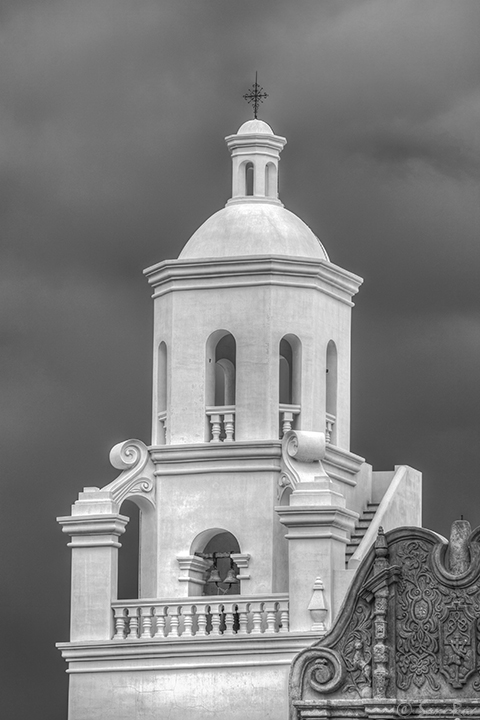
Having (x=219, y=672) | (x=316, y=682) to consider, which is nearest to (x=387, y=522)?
(x=219, y=672)

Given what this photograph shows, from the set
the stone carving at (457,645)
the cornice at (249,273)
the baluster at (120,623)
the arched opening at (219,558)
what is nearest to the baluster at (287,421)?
the arched opening at (219,558)

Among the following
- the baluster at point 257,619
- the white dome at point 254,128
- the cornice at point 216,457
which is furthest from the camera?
the white dome at point 254,128

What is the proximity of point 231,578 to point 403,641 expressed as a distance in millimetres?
7265

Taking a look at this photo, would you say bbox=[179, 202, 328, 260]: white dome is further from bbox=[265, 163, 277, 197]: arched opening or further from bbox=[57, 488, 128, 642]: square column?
bbox=[57, 488, 128, 642]: square column

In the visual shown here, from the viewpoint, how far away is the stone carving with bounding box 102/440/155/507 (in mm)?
52344

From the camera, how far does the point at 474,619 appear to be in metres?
45.2

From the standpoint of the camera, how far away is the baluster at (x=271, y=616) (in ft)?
165

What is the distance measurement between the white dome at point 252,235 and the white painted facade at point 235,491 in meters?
0.04

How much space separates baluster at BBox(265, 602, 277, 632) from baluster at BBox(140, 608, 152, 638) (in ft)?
6.49

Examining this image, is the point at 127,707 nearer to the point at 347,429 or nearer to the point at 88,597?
the point at 88,597

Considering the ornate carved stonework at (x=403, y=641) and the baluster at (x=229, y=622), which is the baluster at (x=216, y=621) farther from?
Result: the ornate carved stonework at (x=403, y=641)

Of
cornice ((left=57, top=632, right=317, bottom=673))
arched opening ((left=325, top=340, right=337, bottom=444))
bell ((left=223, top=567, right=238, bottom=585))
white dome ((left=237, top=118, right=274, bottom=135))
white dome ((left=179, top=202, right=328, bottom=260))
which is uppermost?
white dome ((left=237, top=118, right=274, bottom=135))

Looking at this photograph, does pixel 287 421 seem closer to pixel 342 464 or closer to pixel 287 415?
pixel 287 415

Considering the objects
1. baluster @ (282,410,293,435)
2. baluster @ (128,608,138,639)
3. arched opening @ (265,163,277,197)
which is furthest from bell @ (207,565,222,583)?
arched opening @ (265,163,277,197)
